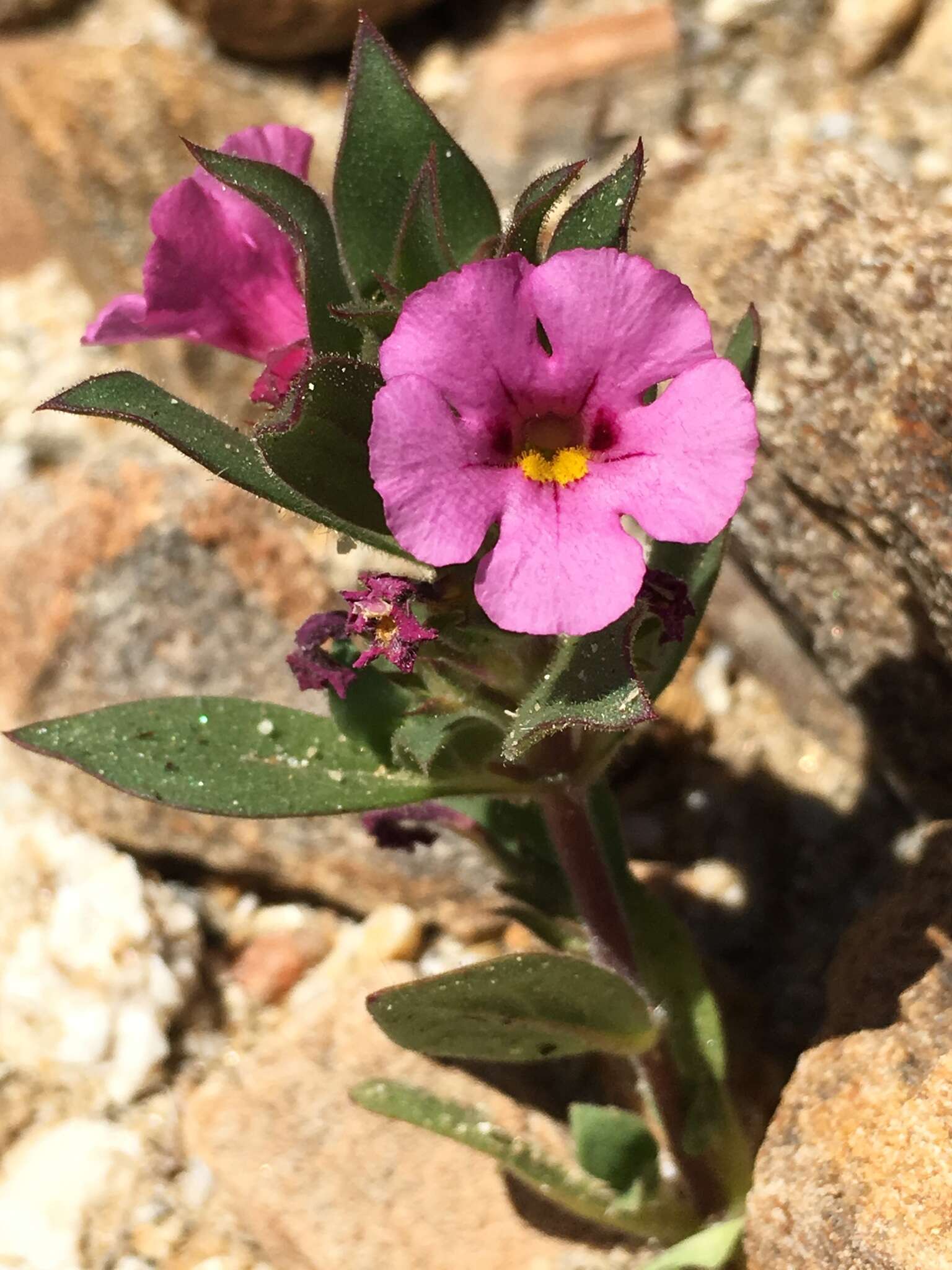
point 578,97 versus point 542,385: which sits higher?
point 542,385

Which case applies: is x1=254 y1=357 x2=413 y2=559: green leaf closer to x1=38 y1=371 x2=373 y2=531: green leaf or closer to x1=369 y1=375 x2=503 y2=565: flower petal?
x1=38 y1=371 x2=373 y2=531: green leaf

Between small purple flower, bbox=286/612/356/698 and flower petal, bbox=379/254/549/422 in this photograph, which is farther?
small purple flower, bbox=286/612/356/698

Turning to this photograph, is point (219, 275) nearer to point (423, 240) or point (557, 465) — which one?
point (423, 240)

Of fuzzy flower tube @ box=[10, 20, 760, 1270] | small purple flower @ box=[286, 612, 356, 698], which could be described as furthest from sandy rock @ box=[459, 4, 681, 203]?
small purple flower @ box=[286, 612, 356, 698]

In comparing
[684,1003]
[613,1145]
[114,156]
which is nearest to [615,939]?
[684,1003]

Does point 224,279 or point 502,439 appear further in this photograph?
point 224,279

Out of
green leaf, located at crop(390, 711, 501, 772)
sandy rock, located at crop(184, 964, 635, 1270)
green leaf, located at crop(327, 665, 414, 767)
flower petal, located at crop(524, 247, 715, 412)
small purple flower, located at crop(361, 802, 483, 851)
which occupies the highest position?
flower petal, located at crop(524, 247, 715, 412)

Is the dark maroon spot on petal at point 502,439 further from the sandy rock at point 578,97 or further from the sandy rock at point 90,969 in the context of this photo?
the sandy rock at point 578,97
